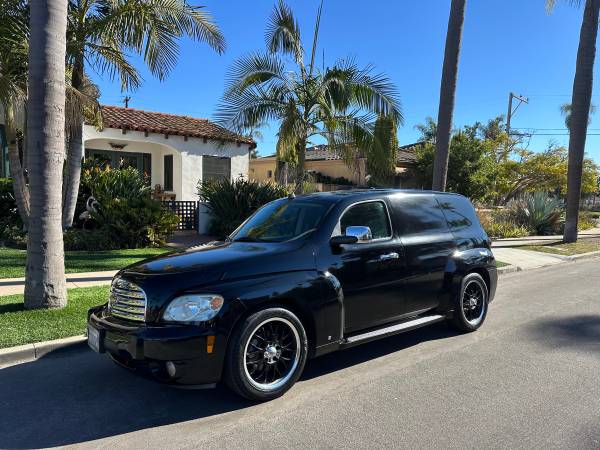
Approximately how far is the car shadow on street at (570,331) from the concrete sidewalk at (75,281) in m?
6.47

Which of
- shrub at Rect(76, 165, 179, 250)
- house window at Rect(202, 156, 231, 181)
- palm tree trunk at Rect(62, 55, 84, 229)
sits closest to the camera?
palm tree trunk at Rect(62, 55, 84, 229)

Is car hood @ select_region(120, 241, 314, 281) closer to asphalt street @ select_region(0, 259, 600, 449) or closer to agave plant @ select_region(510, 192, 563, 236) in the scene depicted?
asphalt street @ select_region(0, 259, 600, 449)

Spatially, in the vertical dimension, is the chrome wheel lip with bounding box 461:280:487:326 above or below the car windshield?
below

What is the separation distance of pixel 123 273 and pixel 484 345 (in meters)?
3.96

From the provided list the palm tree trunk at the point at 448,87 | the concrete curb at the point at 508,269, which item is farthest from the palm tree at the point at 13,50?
the concrete curb at the point at 508,269

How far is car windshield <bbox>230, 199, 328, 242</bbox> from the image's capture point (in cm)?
480

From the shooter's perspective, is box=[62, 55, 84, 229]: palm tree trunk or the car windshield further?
box=[62, 55, 84, 229]: palm tree trunk

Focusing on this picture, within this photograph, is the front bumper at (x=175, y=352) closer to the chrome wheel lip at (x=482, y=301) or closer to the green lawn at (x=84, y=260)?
the chrome wheel lip at (x=482, y=301)

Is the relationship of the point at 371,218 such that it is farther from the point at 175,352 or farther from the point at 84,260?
the point at 84,260

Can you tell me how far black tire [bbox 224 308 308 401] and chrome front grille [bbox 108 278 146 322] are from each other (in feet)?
2.56

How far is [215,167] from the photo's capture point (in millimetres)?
19203

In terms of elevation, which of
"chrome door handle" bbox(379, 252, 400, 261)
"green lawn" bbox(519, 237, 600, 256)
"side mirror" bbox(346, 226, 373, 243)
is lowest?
"green lawn" bbox(519, 237, 600, 256)

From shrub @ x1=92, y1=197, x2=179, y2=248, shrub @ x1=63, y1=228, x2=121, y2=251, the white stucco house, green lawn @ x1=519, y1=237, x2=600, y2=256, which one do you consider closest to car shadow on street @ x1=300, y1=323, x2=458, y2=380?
shrub @ x1=92, y1=197, x2=179, y2=248

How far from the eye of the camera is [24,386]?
4.39 metres
